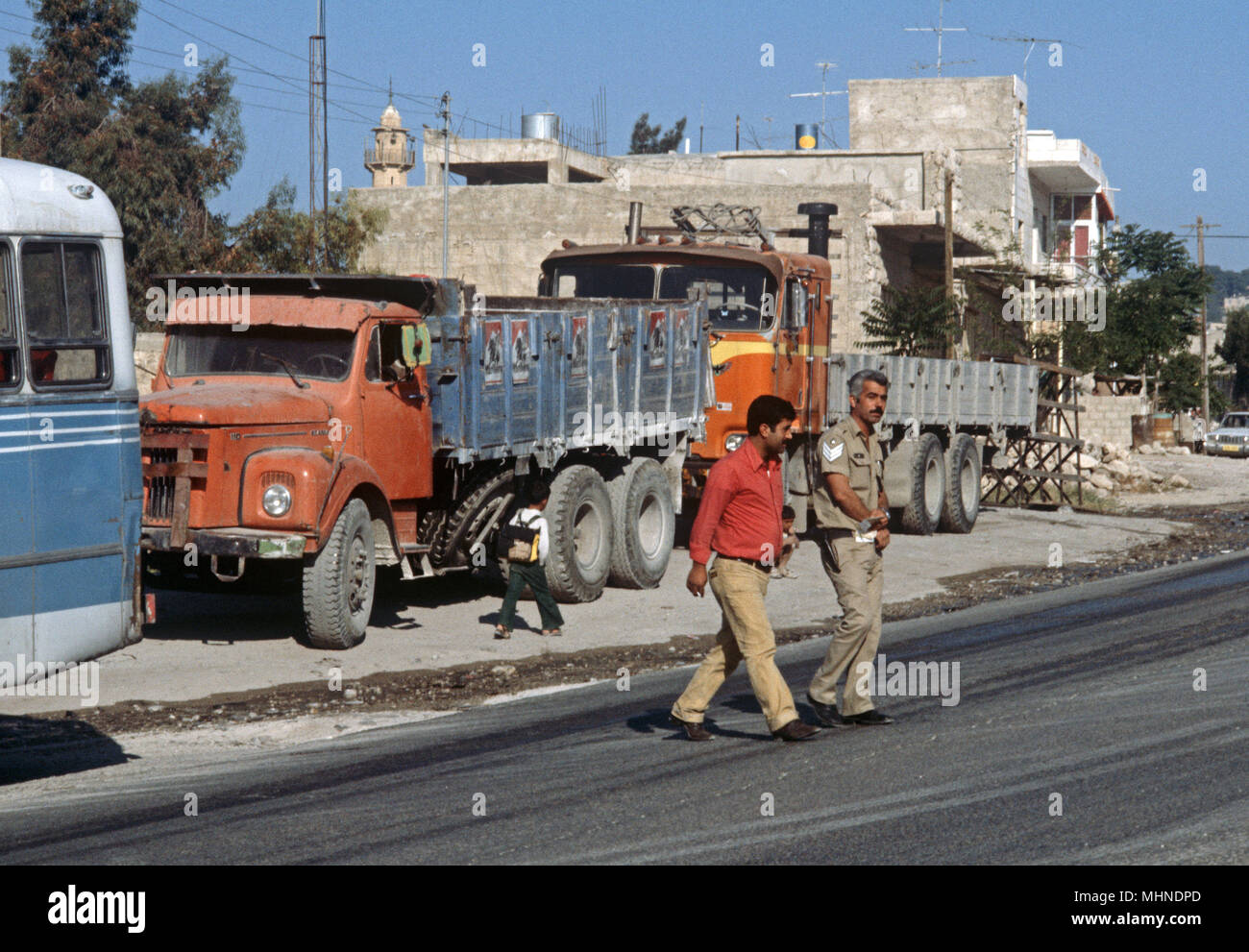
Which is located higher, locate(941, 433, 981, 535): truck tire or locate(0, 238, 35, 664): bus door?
locate(0, 238, 35, 664): bus door

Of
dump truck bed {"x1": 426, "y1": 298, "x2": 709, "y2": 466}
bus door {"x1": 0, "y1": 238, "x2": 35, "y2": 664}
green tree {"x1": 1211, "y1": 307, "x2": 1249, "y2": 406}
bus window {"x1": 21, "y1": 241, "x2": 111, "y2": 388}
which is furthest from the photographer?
green tree {"x1": 1211, "y1": 307, "x2": 1249, "y2": 406}

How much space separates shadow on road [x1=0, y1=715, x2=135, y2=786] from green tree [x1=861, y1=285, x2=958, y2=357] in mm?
24515

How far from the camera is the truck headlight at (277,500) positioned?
11836mm

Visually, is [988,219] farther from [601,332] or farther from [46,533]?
[46,533]

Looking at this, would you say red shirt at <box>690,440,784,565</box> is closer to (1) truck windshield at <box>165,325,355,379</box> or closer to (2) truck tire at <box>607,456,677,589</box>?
(1) truck windshield at <box>165,325,355,379</box>

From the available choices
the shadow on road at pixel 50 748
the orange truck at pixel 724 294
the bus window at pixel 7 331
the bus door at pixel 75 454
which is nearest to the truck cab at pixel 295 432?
the shadow on road at pixel 50 748

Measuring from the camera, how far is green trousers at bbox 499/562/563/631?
1358cm

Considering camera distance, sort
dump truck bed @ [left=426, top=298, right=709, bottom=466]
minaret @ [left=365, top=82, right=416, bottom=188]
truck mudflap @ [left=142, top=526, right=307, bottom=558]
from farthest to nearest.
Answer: minaret @ [left=365, top=82, right=416, bottom=188] < dump truck bed @ [left=426, top=298, right=709, bottom=466] < truck mudflap @ [left=142, top=526, right=307, bottom=558]

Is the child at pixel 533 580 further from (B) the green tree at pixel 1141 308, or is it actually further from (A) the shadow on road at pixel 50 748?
(B) the green tree at pixel 1141 308

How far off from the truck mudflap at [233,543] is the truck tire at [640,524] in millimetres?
5283

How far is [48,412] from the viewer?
7.45 m

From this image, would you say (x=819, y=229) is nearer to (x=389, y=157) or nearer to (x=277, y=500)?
(x=277, y=500)

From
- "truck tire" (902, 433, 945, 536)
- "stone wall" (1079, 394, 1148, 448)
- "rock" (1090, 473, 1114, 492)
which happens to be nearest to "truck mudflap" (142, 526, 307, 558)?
"truck tire" (902, 433, 945, 536)
